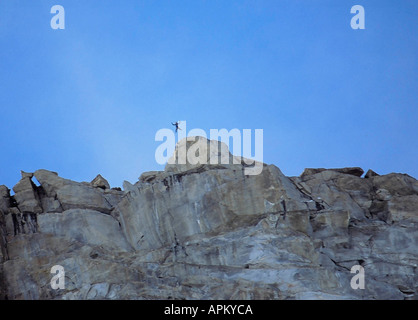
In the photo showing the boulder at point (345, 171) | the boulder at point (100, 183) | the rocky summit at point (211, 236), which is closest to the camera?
the rocky summit at point (211, 236)

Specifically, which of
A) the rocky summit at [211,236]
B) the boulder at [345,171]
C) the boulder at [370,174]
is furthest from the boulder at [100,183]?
the boulder at [370,174]

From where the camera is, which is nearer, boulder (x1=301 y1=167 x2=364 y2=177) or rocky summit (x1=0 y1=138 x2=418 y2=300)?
rocky summit (x1=0 y1=138 x2=418 y2=300)

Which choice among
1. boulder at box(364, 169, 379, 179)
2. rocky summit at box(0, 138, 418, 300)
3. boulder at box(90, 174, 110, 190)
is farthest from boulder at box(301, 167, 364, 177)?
boulder at box(90, 174, 110, 190)

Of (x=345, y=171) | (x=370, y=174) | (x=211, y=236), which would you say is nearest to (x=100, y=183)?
(x=211, y=236)

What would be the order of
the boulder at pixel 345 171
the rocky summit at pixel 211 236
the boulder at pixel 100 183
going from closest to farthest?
1. the rocky summit at pixel 211 236
2. the boulder at pixel 100 183
3. the boulder at pixel 345 171

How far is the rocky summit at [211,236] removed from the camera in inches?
2446

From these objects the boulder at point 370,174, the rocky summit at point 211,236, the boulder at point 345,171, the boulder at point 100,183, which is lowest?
the rocky summit at point 211,236

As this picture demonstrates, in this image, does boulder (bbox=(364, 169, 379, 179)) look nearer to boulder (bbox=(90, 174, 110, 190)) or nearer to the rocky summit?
the rocky summit

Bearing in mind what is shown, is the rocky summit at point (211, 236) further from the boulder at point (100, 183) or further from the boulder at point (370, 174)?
the boulder at point (370, 174)

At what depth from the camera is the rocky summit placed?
204 feet
